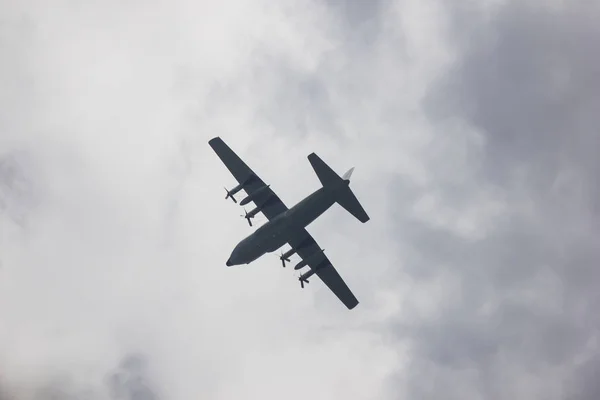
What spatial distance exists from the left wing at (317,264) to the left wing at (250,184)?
3.96 metres

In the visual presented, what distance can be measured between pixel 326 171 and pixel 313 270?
13.5 m

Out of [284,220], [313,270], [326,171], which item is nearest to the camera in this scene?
[326,171]

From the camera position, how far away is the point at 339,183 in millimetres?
53594

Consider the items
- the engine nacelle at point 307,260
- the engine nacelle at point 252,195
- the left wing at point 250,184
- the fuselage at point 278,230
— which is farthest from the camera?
the engine nacelle at point 307,260

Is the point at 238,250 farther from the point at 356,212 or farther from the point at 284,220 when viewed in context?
the point at 356,212

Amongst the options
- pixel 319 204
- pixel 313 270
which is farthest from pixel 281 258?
pixel 319 204

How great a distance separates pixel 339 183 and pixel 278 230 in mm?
8193

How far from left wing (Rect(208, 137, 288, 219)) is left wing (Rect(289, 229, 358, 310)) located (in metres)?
3.96

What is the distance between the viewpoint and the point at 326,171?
52.8 metres

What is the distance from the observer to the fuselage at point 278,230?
55000 mm


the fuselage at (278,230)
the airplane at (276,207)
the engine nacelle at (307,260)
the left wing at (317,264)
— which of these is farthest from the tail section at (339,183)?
the engine nacelle at (307,260)

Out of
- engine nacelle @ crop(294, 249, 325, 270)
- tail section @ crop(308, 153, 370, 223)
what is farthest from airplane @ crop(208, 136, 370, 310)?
engine nacelle @ crop(294, 249, 325, 270)

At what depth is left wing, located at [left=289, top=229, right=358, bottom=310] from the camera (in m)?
60.1

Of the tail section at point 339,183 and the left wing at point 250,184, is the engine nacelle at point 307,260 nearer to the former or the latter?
the left wing at point 250,184
